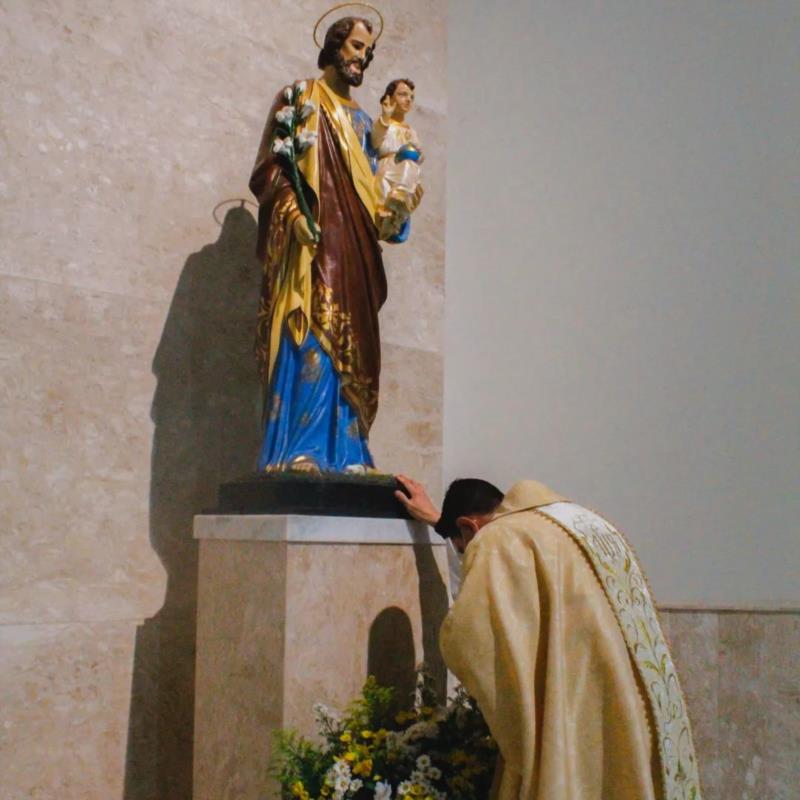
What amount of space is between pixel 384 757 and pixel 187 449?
5.26 feet

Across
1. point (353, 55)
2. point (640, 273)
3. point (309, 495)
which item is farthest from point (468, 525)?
point (640, 273)

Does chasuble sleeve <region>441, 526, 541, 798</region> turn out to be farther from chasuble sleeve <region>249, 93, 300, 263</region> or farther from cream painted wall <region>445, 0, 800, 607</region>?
cream painted wall <region>445, 0, 800, 607</region>

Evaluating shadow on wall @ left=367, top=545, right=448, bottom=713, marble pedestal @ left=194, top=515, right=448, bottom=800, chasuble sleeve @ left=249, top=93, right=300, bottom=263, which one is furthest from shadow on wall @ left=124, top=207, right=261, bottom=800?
shadow on wall @ left=367, top=545, right=448, bottom=713

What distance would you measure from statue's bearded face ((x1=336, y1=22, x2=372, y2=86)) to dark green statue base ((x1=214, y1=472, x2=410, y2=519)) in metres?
1.37

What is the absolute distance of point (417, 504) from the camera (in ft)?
10.5

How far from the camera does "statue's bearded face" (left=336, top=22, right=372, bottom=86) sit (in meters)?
3.50

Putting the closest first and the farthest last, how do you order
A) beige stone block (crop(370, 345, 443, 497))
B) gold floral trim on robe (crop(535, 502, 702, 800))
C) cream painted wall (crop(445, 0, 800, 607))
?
1. gold floral trim on robe (crop(535, 502, 702, 800))
2. cream painted wall (crop(445, 0, 800, 607))
3. beige stone block (crop(370, 345, 443, 497))

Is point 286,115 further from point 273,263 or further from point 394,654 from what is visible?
point 394,654

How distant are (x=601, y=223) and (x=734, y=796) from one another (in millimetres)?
2369

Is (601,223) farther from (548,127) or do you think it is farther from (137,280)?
(137,280)

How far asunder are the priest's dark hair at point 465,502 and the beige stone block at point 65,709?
1318mm

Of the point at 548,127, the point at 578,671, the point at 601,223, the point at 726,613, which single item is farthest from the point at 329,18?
the point at 578,671

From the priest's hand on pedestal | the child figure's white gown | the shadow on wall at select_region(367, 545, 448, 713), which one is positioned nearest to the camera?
the shadow on wall at select_region(367, 545, 448, 713)

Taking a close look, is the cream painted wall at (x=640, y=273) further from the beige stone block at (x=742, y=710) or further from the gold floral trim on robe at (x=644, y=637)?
the gold floral trim on robe at (x=644, y=637)
